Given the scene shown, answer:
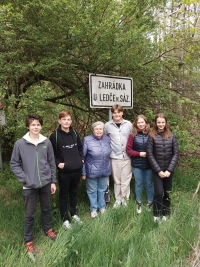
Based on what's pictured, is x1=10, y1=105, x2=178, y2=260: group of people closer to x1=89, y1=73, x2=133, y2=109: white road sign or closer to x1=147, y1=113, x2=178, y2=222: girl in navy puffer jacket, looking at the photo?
x1=147, y1=113, x2=178, y2=222: girl in navy puffer jacket

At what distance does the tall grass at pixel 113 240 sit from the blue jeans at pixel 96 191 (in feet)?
0.74

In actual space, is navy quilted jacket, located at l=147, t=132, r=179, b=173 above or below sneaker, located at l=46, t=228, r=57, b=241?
above

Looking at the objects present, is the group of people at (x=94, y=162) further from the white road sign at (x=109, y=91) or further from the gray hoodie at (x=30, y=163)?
the white road sign at (x=109, y=91)

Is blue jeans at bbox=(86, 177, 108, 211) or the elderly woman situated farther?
blue jeans at bbox=(86, 177, 108, 211)

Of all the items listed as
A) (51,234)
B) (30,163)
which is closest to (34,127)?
(30,163)

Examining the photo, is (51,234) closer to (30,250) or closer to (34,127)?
(30,250)

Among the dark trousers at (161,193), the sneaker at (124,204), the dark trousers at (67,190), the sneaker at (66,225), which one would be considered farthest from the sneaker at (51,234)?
the dark trousers at (161,193)

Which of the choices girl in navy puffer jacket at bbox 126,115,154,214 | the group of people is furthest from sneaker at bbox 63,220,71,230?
Result: girl in navy puffer jacket at bbox 126,115,154,214

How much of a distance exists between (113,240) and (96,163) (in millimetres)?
1185

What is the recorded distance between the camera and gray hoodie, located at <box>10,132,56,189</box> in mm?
2773

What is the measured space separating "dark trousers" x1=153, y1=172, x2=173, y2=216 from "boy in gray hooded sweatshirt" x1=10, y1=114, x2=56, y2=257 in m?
1.51

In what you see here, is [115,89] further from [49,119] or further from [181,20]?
[181,20]

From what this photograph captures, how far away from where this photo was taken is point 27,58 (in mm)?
3809

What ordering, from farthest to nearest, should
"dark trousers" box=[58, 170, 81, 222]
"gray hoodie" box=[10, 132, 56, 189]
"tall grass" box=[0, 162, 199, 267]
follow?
"dark trousers" box=[58, 170, 81, 222]
"gray hoodie" box=[10, 132, 56, 189]
"tall grass" box=[0, 162, 199, 267]
